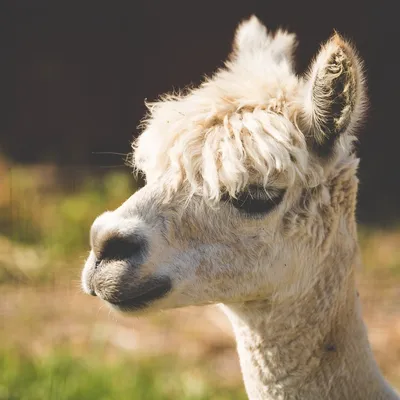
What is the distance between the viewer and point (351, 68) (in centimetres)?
253

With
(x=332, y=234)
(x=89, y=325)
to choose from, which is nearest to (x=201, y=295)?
(x=332, y=234)

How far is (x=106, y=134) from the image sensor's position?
942cm

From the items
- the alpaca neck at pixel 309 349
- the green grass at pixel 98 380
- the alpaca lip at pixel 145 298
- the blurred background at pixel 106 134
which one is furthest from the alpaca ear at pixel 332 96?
the blurred background at pixel 106 134

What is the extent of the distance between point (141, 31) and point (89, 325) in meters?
4.69

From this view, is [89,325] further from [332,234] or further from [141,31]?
[141,31]

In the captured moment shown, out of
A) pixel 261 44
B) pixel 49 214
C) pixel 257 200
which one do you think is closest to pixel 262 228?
pixel 257 200

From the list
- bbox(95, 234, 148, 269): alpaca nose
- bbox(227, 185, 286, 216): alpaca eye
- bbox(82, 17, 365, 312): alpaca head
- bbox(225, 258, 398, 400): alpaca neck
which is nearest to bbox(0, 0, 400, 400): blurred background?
bbox(225, 258, 398, 400): alpaca neck

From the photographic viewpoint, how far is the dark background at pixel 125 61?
28.7 feet

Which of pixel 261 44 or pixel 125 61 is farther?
pixel 125 61

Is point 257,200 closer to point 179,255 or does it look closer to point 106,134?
point 179,255

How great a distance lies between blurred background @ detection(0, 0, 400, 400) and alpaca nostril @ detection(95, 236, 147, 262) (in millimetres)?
3234

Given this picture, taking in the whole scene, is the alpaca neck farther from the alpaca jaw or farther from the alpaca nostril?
the alpaca nostril

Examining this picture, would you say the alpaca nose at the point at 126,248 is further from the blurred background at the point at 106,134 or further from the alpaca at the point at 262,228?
the blurred background at the point at 106,134

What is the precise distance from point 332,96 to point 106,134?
7.05 metres
